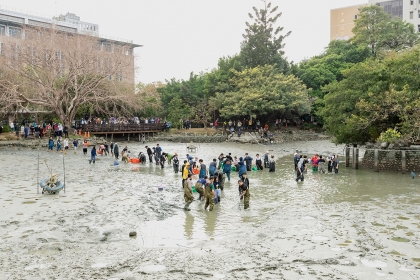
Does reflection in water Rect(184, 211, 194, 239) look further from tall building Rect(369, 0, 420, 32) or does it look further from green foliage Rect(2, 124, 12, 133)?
tall building Rect(369, 0, 420, 32)

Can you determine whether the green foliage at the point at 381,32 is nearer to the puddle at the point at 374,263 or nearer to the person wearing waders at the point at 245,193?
the person wearing waders at the point at 245,193

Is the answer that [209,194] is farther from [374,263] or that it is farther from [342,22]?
[342,22]

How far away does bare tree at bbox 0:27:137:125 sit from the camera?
1467 inches

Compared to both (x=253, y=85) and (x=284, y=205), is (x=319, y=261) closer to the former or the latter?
(x=284, y=205)

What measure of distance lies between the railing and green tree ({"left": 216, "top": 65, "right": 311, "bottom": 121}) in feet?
29.4

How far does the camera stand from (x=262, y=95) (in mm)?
50688

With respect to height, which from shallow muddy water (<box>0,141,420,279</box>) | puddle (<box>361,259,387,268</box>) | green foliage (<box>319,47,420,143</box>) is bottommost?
puddle (<box>361,259,387,268</box>)

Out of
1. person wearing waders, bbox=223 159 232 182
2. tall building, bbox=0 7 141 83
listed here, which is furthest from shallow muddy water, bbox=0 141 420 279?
tall building, bbox=0 7 141 83

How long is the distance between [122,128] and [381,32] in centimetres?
4167

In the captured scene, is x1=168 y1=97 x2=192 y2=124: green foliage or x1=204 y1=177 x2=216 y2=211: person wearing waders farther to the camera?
x1=168 y1=97 x2=192 y2=124: green foliage

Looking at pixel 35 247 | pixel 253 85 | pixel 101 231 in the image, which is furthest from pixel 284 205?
pixel 253 85

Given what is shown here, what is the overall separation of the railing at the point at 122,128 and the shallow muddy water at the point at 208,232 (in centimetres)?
2593

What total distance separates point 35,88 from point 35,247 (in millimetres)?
31218

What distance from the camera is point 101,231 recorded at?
39.1 ft
